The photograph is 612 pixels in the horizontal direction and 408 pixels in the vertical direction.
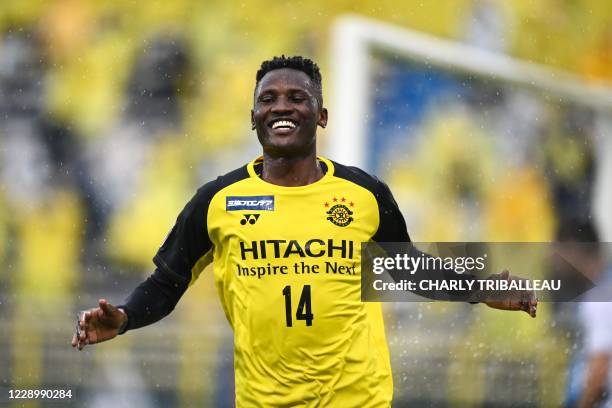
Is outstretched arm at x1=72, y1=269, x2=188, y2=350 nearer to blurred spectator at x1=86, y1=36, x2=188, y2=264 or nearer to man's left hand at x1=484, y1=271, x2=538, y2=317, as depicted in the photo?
man's left hand at x1=484, y1=271, x2=538, y2=317

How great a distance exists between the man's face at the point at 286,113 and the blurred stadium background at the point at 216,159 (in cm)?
246

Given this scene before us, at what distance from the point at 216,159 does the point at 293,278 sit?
105 inches

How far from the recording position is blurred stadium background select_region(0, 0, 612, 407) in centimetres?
548

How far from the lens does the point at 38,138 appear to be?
554 cm

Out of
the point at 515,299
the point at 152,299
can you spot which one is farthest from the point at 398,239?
the point at 152,299

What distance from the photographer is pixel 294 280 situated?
2.92m

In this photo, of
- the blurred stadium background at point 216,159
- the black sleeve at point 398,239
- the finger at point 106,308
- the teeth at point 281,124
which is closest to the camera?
the finger at point 106,308

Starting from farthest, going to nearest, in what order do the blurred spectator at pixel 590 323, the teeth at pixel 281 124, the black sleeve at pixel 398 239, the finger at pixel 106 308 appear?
the blurred spectator at pixel 590 323 → the black sleeve at pixel 398 239 → the teeth at pixel 281 124 → the finger at pixel 106 308

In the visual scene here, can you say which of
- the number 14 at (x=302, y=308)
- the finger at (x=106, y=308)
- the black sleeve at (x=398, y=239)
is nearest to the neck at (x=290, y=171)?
the black sleeve at (x=398, y=239)

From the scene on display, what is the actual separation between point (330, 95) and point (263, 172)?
2.38 m

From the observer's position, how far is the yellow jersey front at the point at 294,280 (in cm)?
290

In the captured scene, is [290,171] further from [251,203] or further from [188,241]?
[188,241]

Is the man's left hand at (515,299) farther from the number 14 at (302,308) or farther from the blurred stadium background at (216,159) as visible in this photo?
the blurred stadium background at (216,159)

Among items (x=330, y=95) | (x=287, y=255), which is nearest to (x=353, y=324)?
(x=287, y=255)
